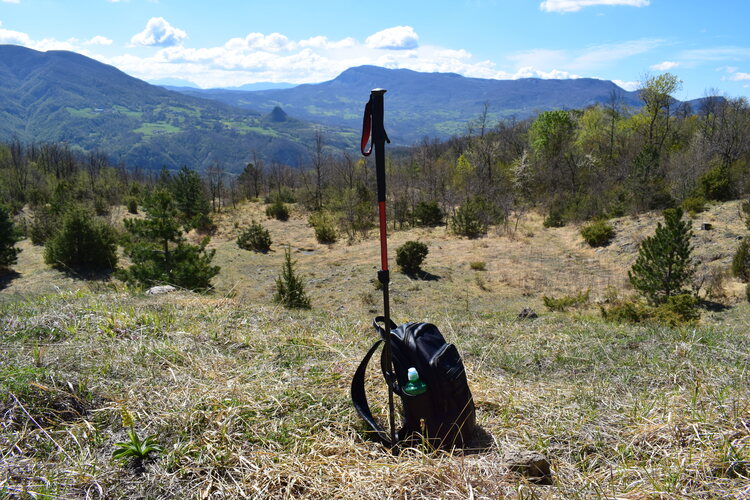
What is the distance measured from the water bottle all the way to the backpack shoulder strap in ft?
0.95

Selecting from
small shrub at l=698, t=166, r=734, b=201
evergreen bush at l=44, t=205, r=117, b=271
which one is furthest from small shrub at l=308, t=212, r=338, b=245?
small shrub at l=698, t=166, r=734, b=201

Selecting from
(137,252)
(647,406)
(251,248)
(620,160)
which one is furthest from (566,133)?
(647,406)

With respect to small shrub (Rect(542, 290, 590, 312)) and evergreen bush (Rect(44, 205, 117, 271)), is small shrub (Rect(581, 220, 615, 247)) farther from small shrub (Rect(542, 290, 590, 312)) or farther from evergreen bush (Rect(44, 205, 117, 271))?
evergreen bush (Rect(44, 205, 117, 271))

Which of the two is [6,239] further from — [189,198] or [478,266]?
[478,266]

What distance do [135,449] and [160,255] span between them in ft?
35.3

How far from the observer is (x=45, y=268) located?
16078mm

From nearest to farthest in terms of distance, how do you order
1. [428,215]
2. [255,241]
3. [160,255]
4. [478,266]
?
[160,255], [478,266], [255,241], [428,215]

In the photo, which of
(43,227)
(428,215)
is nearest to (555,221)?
(428,215)

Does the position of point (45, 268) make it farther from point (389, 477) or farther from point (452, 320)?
point (389, 477)

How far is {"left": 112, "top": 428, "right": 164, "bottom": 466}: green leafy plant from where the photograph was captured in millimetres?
2098

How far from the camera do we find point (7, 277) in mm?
15164

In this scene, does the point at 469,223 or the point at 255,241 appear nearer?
the point at 255,241

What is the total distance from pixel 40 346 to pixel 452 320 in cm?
464

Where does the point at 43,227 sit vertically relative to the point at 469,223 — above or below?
above
